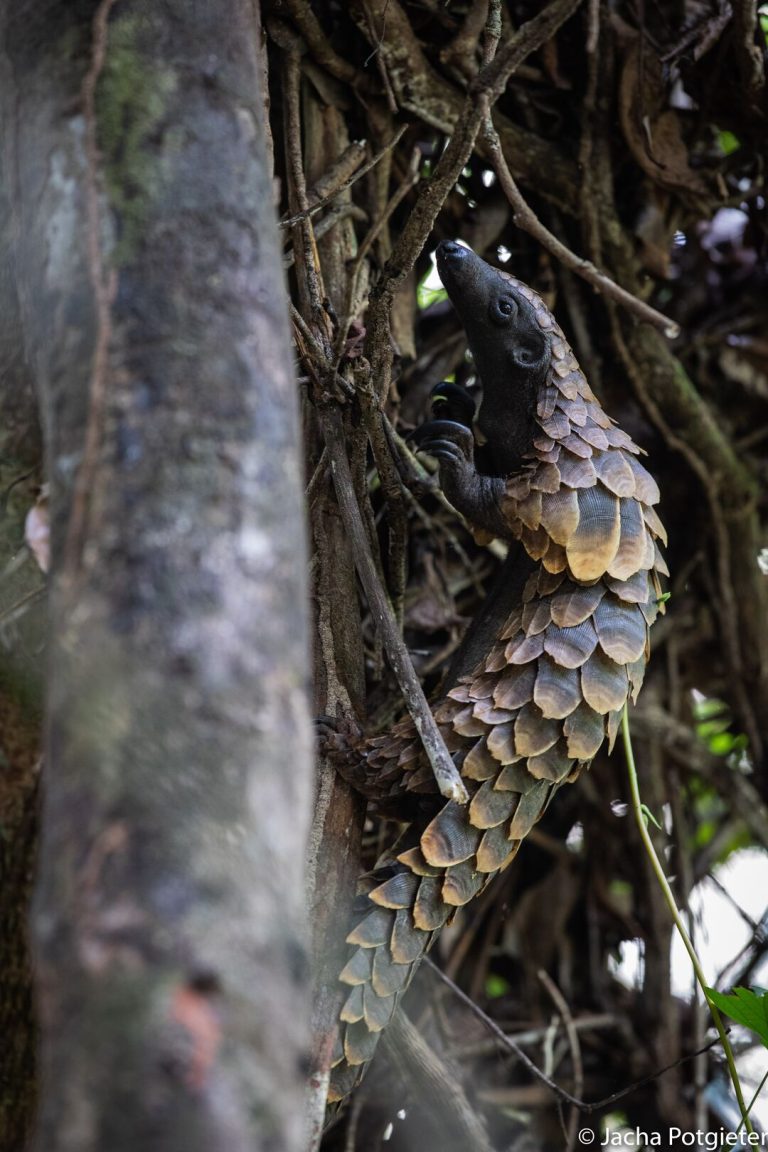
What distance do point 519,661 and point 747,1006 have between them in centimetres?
61

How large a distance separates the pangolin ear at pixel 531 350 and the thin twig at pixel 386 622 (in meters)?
0.33

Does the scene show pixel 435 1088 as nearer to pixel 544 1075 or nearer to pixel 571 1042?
pixel 544 1075

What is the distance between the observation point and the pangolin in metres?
1.57

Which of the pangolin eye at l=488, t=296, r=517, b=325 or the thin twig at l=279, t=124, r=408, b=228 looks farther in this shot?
the pangolin eye at l=488, t=296, r=517, b=325

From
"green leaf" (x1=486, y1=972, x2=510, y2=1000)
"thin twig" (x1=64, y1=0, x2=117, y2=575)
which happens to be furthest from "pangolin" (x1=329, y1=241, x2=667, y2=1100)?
"green leaf" (x1=486, y1=972, x2=510, y2=1000)

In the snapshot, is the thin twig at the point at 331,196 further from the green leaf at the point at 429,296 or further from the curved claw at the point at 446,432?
the green leaf at the point at 429,296

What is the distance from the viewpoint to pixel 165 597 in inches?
33.6

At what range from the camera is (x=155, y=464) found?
0.91 m

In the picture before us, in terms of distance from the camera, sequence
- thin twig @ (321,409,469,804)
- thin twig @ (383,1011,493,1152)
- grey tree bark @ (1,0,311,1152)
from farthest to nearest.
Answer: thin twig @ (383,1011,493,1152) < thin twig @ (321,409,469,804) < grey tree bark @ (1,0,311,1152)

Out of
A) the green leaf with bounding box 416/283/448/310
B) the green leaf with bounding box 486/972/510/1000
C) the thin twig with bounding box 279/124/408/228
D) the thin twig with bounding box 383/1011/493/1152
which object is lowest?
the green leaf with bounding box 486/972/510/1000

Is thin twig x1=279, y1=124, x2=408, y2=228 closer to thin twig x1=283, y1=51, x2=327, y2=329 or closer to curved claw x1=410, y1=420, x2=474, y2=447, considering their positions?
thin twig x1=283, y1=51, x2=327, y2=329

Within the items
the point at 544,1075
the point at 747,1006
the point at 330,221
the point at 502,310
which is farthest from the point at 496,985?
the point at 330,221

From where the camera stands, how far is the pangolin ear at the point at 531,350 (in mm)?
1861

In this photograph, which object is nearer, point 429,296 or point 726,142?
point 429,296
